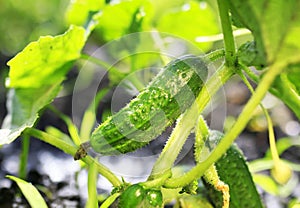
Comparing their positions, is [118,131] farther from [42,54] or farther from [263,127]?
[263,127]

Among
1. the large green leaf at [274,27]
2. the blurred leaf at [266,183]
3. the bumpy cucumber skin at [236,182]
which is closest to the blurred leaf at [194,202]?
the bumpy cucumber skin at [236,182]

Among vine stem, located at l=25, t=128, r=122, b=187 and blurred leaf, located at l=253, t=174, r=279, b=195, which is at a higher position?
vine stem, located at l=25, t=128, r=122, b=187

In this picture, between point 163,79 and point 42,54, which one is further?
point 42,54

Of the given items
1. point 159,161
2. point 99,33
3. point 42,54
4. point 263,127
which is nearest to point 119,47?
point 99,33

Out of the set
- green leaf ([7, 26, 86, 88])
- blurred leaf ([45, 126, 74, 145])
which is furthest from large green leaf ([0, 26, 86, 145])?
blurred leaf ([45, 126, 74, 145])

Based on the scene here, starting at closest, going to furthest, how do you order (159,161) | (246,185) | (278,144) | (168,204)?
(159,161) → (246,185) → (168,204) → (278,144)

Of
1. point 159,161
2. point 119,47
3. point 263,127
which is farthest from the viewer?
point 263,127

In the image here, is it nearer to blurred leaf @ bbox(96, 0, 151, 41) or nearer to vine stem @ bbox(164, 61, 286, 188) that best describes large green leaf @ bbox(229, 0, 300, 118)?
vine stem @ bbox(164, 61, 286, 188)
